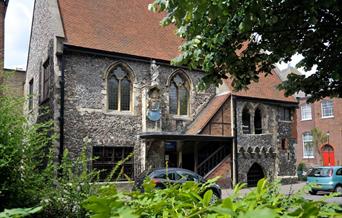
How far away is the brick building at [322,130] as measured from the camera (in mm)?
38469

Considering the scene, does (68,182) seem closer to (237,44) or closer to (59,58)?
(237,44)

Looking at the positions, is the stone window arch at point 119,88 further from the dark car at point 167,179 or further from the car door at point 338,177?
the car door at point 338,177

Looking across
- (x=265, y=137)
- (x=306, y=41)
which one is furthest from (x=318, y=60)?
(x=265, y=137)

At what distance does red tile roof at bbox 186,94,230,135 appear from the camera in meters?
22.0

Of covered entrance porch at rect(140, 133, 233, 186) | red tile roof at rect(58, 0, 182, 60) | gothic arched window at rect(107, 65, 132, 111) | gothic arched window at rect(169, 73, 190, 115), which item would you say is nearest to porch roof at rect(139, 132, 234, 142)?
covered entrance porch at rect(140, 133, 233, 186)

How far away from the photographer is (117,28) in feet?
73.6

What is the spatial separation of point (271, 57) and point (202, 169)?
14708 millimetres

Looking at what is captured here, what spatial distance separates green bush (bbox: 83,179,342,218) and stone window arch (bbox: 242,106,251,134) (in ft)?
75.0

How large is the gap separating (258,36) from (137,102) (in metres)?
13.4

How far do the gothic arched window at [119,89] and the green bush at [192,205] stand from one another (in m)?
18.8

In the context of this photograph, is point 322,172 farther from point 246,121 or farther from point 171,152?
point 171,152

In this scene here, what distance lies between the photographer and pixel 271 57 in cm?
859

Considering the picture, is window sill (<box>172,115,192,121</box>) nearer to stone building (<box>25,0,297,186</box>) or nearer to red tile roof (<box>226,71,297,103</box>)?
stone building (<box>25,0,297,186</box>)

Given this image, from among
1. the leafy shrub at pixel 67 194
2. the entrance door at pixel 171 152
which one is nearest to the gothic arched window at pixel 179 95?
the entrance door at pixel 171 152
